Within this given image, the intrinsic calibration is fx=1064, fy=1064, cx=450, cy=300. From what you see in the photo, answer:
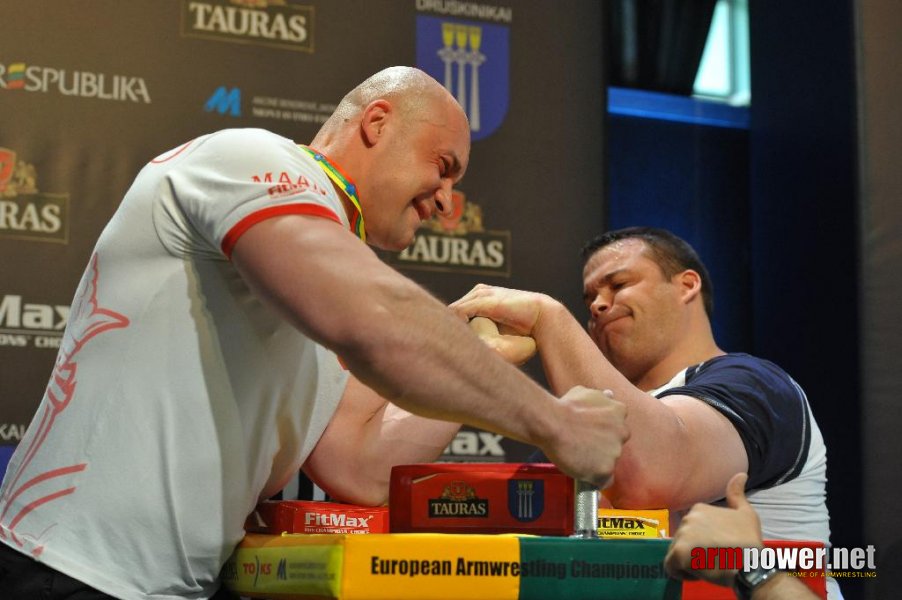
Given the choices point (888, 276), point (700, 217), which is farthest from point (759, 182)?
point (888, 276)

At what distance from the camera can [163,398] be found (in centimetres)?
124

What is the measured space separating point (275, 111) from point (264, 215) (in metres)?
1.75

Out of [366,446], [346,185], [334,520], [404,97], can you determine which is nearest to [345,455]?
[366,446]

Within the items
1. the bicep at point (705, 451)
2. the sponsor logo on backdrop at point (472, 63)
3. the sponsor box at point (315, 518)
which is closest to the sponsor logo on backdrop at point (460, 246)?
the sponsor logo on backdrop at point (472, 63)

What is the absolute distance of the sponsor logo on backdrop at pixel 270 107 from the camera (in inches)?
109

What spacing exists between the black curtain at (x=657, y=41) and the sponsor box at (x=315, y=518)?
249 cm

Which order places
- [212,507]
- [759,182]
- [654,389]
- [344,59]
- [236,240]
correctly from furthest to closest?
[759,182], [344,59], [654,389], [212,507], [236,240]

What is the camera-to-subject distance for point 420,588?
1022mm

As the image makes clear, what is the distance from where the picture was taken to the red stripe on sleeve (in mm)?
1137

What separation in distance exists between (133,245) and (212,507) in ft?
1.09

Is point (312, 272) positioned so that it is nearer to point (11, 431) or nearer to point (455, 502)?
point (455, 502)

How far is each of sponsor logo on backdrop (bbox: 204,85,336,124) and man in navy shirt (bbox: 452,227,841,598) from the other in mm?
810

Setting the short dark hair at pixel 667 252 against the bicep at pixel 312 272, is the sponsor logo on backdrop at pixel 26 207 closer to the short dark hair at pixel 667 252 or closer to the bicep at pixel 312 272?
the short dark hair at pixel 667 252

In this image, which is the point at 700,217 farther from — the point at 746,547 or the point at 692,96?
the point at 746,547
